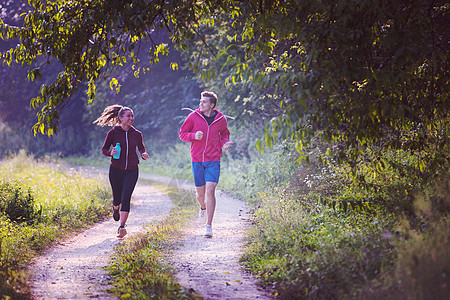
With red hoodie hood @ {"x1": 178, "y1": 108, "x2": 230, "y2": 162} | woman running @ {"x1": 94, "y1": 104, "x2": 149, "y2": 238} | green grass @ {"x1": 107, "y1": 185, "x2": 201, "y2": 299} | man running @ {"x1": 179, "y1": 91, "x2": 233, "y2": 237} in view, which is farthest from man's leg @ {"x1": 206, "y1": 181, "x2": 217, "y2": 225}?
woman running @ {"x1": 94, "y1": 104, "x2": 149, "y2": 238}

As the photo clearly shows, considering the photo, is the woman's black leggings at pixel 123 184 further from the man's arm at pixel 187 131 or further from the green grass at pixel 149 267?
the man's arm at pixel 187 131

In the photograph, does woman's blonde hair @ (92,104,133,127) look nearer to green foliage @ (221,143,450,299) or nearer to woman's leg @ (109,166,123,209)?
woman's leg @ (109,166,123,209)

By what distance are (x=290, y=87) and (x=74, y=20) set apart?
9.71ft

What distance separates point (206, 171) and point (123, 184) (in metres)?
1.48

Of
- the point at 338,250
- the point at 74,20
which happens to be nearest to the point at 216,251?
the point at 338,250

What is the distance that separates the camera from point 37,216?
335 inches

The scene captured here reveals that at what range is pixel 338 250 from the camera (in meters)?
5.18

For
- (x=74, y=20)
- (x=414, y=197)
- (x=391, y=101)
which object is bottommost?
(x=414, y=197)

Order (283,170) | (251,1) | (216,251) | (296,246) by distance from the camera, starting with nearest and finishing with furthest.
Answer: (251,1) → (296,246) → (216,251) → (283,170)

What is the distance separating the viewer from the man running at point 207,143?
795 centimetres

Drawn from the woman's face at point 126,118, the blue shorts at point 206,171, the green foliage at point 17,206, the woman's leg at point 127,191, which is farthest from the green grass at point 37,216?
the blue shorts at point 206,171

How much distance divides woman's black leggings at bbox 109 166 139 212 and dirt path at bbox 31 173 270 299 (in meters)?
0.71

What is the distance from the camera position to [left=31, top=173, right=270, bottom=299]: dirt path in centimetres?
512

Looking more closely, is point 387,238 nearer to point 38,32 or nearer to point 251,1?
point 251,1
